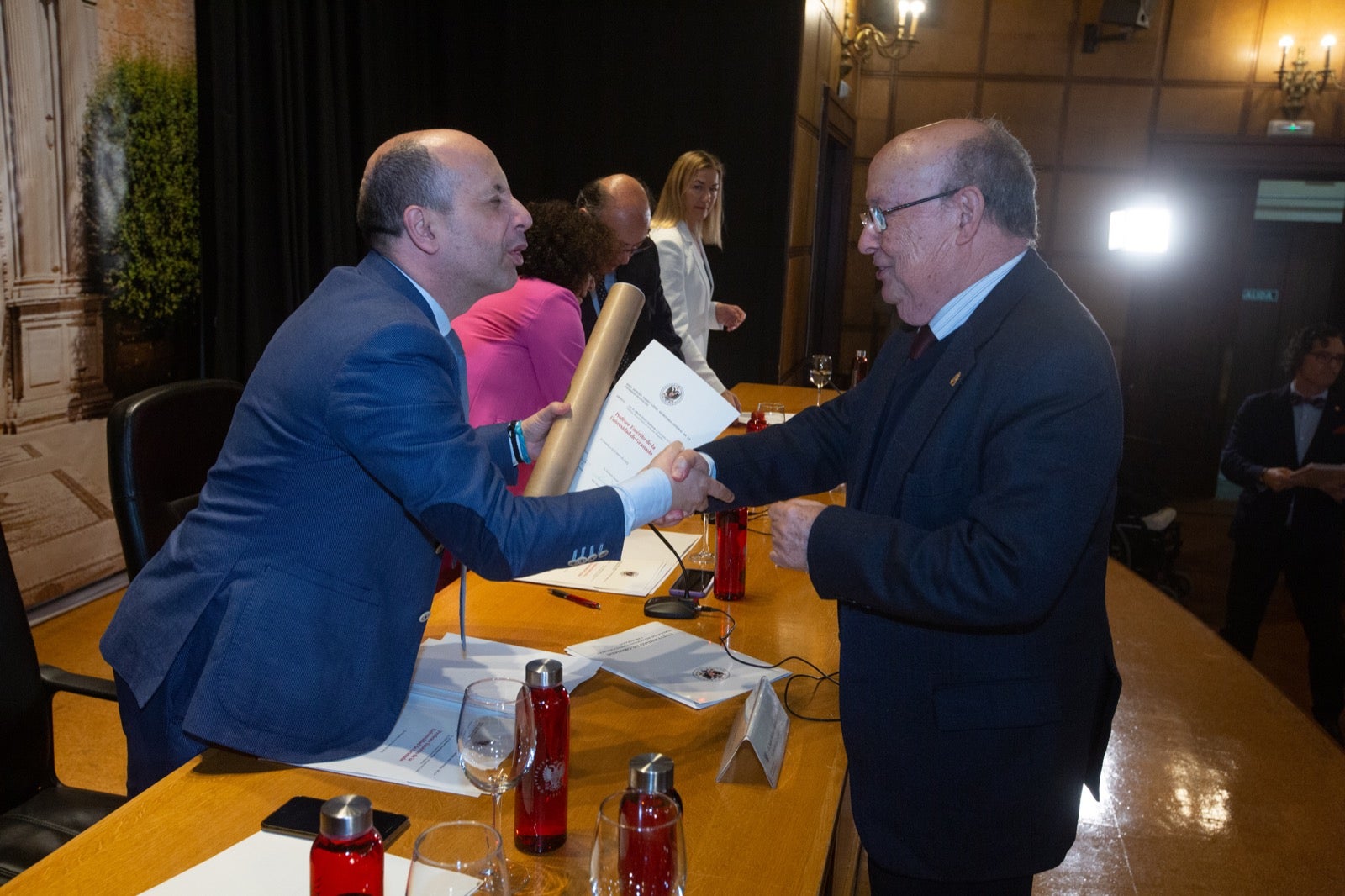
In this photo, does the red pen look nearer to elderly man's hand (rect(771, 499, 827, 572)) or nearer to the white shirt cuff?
the white shirt cuff

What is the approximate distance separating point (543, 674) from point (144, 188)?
3859mm

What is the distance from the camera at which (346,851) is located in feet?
3.15

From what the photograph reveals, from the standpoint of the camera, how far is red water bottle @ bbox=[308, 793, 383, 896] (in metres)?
0.94

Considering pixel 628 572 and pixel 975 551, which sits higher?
pixel 975 551

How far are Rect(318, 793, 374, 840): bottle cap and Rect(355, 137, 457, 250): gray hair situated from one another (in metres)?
0.96

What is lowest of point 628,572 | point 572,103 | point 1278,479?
point 1278,479

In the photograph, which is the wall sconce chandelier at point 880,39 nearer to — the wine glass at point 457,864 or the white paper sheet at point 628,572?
the white paper sheet at point 628,572

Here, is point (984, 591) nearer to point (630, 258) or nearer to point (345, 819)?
point (345, 819)

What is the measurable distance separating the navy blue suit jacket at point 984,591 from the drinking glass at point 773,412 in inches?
71.1

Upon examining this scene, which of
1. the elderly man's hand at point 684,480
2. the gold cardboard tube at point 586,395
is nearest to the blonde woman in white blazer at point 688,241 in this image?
the gold cardboard tube at point 586,395

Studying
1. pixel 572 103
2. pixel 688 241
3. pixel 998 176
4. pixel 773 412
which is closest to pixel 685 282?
pixel 688 241

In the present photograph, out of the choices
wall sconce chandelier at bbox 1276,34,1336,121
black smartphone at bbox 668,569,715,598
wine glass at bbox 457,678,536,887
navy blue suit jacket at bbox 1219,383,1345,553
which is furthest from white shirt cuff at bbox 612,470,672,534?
wall sconce chandelier at bbox 1276,34,1336,121

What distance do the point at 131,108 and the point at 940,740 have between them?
408cm

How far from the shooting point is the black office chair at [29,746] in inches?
68.9
